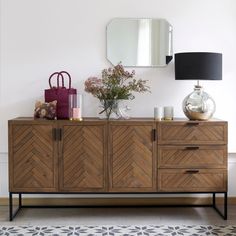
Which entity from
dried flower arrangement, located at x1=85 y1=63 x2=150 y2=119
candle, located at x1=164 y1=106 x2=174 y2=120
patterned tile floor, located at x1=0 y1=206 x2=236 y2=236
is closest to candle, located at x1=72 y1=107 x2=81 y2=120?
dried flower arrangement, located at x1=85 y1=63 x2=150 y2=119

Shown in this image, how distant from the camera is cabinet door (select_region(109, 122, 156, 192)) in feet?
11.0

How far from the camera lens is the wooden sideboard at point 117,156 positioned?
10.9 feet

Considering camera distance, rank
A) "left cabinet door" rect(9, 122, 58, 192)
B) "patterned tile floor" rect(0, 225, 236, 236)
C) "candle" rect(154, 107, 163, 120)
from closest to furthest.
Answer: "patterned tile floor" rect(0, 225, 236, 236), "left cabinet door" rect(9, 122, 58, 192), "candle" rect(154, 107, 163, 120)

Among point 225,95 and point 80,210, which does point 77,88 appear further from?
point 225,95

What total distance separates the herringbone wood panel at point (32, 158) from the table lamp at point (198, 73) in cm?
123

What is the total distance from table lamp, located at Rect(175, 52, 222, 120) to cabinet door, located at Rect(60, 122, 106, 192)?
2.64 ft

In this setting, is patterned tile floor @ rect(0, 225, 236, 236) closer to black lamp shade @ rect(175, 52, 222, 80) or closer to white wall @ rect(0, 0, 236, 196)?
white wall @ rect(0, 0, 236, 196)

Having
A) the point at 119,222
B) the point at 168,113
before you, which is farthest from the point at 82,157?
the point at 168,113

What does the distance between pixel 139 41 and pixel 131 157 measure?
1141mm

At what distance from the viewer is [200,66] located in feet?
11.0

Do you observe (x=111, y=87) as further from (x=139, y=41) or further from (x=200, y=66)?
(x=200, y=66)

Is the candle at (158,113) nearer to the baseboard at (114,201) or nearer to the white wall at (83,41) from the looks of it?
the white wall at (83,41)

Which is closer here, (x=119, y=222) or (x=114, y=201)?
(x=119, y=222)

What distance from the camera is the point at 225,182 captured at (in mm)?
3365
